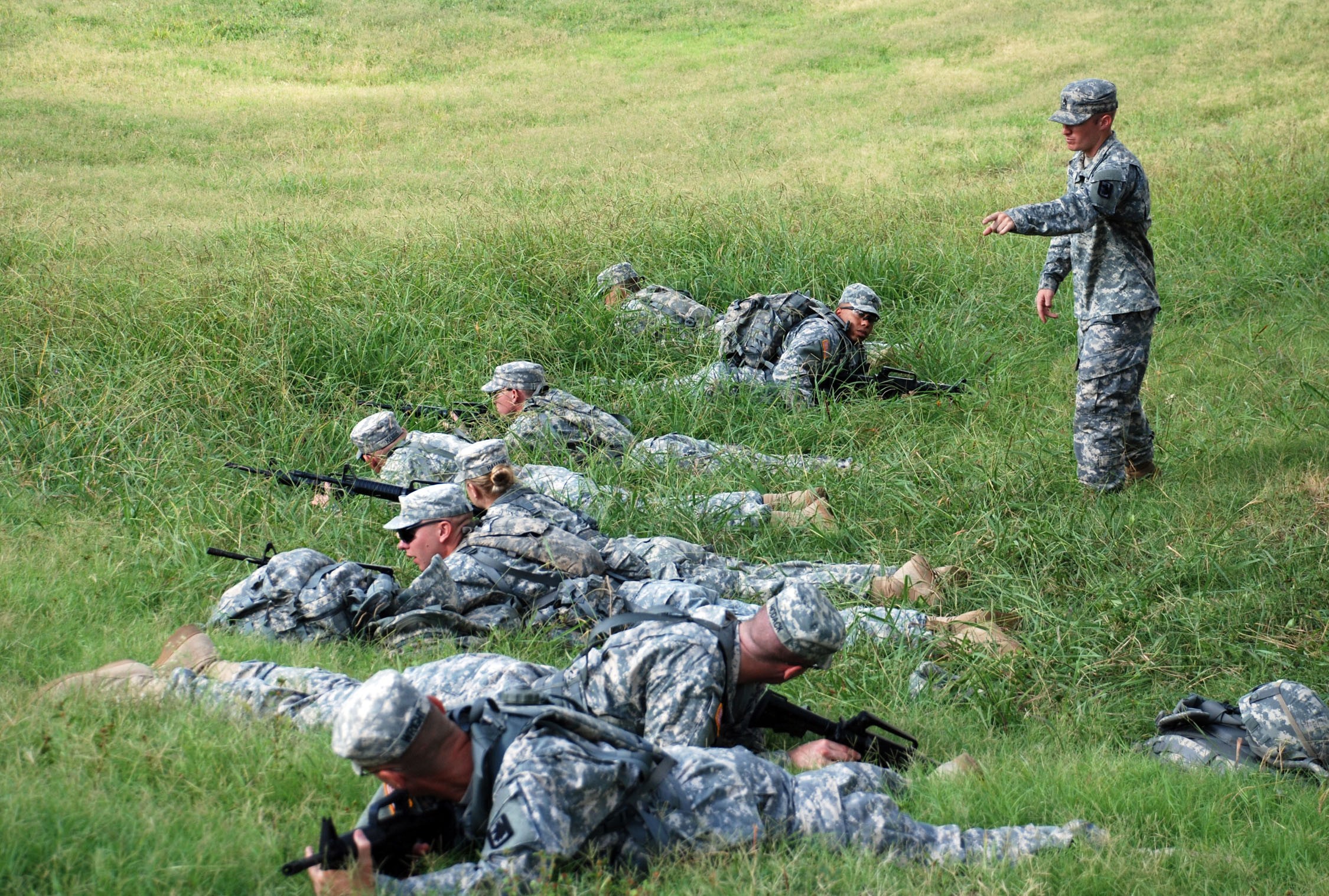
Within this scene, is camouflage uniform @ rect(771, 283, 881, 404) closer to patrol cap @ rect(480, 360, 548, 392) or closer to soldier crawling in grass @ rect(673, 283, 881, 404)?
soldier crawling in grass @ rect(673, 283, 881, 404)

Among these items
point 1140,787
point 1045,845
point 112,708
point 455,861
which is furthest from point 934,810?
point 112,708

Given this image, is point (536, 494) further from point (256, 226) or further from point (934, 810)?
point (256, 226)

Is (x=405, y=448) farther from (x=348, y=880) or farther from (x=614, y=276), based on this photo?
(x=348, y=880)

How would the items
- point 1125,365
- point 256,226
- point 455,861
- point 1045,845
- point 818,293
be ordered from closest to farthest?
point 455,861 < point 1045,845 < point 1125,365 < point 818,293 < point 256,226

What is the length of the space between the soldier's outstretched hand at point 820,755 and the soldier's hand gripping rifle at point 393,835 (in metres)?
1.31

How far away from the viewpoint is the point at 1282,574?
18.1 ft

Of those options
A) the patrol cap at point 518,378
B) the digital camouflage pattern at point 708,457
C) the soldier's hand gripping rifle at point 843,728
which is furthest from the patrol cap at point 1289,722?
the patrol cap at point 518,378

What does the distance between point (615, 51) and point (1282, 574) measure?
67.6 feet

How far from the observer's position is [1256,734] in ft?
13.8

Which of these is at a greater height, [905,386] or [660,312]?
[660,312]

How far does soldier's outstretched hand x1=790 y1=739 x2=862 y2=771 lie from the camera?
402 cm

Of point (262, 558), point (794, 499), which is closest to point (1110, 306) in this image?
point (794, 499)

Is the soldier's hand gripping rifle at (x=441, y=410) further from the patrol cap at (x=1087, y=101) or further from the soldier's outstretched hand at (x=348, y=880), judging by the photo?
the soldier's outstretched hand at (x=348, y=880)

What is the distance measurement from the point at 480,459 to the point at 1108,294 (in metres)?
3.47
